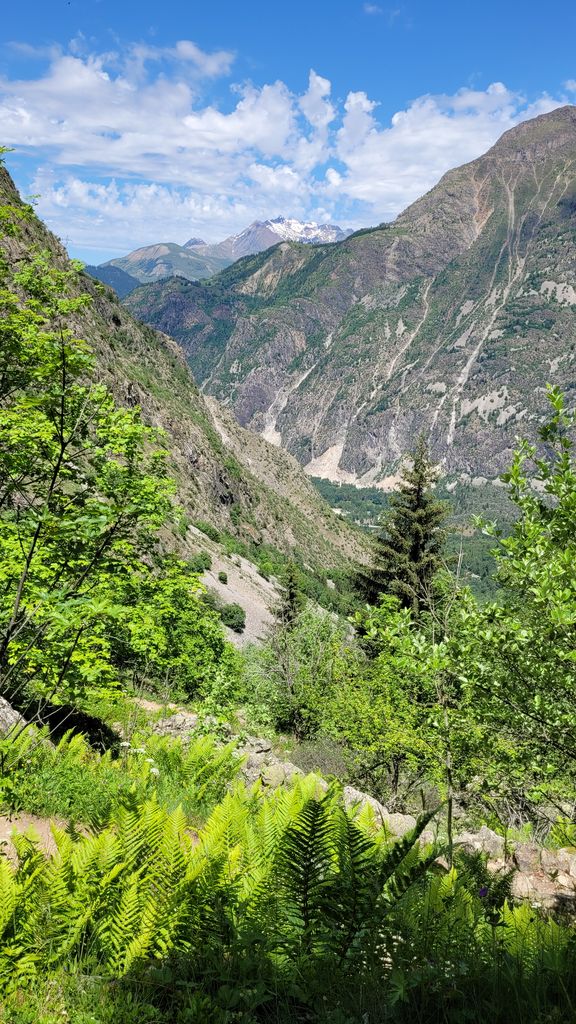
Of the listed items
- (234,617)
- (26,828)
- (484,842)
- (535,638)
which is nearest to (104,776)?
(26,828)

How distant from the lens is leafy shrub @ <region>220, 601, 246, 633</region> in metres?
66.5

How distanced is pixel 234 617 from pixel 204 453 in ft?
149

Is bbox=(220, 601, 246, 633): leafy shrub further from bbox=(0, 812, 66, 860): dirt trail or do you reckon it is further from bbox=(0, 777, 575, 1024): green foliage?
bbox=(0, 777, 575, 1024): green foliage

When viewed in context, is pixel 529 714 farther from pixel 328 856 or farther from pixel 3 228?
pixel 3 228

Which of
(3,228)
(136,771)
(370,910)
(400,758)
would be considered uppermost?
(3,228)

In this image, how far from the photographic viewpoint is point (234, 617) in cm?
6744

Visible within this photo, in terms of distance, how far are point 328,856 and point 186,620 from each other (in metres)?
15.2

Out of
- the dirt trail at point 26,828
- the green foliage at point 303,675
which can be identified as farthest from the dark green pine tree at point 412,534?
the dirt trail at point 26,828

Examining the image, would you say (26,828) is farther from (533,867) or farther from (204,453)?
(204,453)

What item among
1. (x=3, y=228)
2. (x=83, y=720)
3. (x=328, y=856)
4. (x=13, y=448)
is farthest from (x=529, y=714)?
(x=83, y=720)

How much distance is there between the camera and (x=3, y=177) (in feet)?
201

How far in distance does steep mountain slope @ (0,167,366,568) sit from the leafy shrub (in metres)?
12.0

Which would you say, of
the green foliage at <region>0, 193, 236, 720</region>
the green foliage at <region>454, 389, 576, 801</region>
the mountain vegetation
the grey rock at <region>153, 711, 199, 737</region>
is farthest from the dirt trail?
the grey rock at <region>153, 711, 199, 737</region>

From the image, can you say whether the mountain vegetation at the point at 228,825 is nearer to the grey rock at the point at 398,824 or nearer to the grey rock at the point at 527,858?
the grey rock at the point at 398,824
